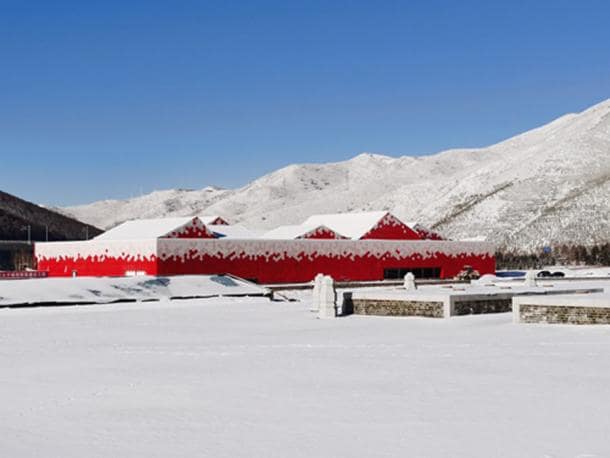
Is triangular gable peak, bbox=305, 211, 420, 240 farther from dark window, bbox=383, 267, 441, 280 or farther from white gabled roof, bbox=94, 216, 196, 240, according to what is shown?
white gabled roof, bbox=94, 216, 196, 240

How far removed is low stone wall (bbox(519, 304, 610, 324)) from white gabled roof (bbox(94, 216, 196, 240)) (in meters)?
42.8

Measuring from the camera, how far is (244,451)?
39.8ft

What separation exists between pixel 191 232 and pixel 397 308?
123ft

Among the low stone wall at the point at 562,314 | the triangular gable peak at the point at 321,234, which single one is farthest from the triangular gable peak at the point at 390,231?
the low stone wall at the point at 562,314

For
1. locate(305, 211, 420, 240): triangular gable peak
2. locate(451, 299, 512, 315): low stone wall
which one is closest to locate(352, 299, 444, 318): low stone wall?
locate(451, 299, 512, 315): low stone wall

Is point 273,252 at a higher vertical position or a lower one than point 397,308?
higher

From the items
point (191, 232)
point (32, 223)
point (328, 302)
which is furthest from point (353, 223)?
point (32, 223)

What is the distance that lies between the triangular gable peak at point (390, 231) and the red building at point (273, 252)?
88 mm

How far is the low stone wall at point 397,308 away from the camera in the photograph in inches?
1361

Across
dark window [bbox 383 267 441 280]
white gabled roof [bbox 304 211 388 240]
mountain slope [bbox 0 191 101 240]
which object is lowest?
dark window [bbox 383 267 441 280]

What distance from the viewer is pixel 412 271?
258ft

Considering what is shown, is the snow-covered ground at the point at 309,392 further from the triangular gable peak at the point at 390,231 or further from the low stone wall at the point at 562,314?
the triangular gable peak at the point at 390,231

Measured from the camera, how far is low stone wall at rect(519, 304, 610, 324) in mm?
28725

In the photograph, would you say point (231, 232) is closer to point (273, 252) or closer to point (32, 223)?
point (273, 252)
